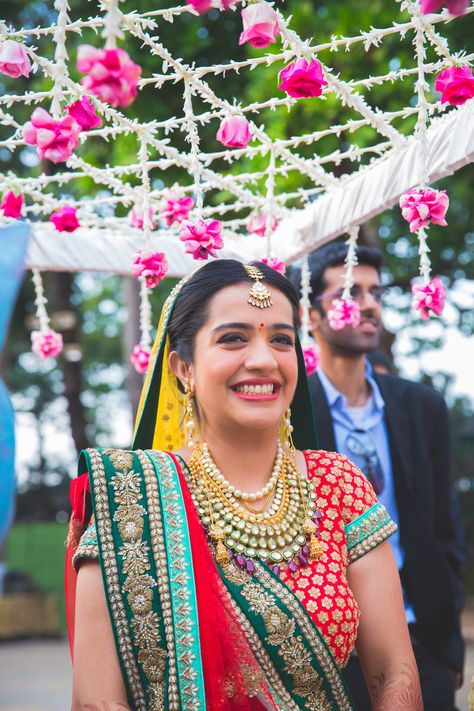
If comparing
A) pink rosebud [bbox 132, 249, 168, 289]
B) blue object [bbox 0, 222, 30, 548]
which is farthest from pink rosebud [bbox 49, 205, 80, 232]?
blue object [bbox 0, 222, 30, 548]

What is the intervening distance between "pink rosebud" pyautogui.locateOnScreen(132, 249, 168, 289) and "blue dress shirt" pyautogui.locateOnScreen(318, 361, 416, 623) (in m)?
0.96

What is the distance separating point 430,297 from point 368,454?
0.84 metres

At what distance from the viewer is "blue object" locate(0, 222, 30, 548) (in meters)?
1.72

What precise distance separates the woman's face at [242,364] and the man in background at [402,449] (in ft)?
4.04

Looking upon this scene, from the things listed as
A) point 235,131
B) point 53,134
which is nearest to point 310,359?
point 235,131

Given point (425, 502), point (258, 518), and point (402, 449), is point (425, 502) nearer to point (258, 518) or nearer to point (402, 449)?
point (402, 449)

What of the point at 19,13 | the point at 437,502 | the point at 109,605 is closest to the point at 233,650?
the point at 109,605

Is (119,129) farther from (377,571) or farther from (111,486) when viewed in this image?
(377,571)

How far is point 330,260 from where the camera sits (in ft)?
14.7

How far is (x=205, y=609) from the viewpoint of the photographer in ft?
8.34

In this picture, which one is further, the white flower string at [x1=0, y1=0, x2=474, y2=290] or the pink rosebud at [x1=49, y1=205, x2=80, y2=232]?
the pink rosebud at [x1=49, y1=205, x2=80, y2=232]

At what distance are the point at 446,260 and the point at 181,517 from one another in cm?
907

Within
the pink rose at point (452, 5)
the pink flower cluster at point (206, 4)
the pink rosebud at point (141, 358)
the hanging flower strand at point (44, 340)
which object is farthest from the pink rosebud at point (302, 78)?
the hanging flower strand at point (44, 340)

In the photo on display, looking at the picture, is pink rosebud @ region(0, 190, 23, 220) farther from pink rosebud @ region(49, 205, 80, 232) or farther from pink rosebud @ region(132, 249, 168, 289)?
pink rosebud @ region(132, 249, 168, 289)
